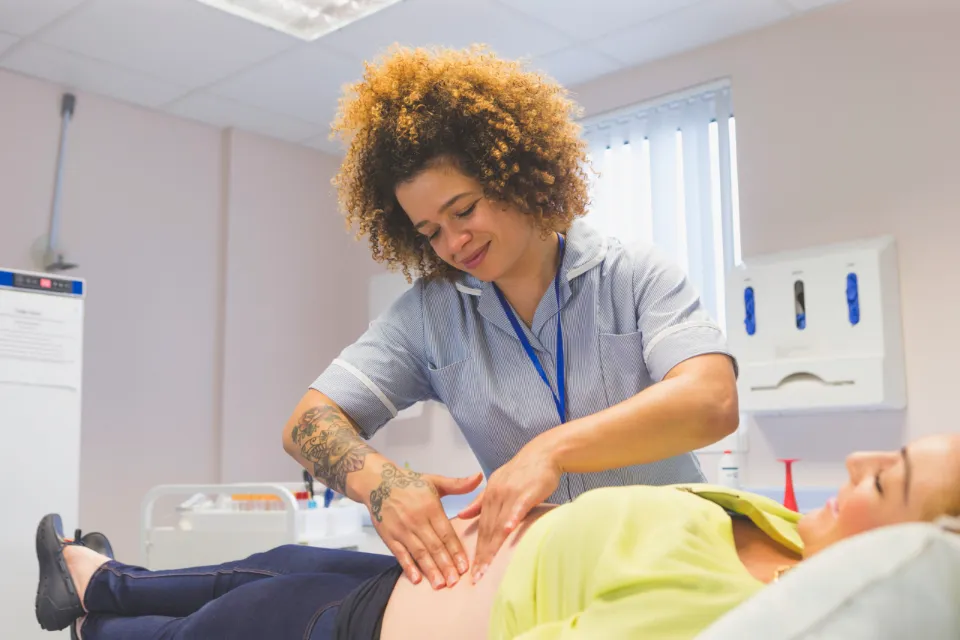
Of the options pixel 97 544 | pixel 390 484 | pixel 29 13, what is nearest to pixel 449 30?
pixel 29 13

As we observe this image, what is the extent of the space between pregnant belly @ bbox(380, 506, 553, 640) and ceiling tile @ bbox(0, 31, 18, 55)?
114 inches

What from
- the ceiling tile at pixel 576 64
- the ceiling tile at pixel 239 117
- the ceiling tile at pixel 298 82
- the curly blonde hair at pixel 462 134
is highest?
the ceiling tile at pixel 576 64

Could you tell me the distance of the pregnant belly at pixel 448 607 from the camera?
1.13m

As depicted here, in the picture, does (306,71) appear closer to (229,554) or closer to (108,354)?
(108,354)

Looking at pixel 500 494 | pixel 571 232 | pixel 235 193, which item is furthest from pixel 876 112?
pixel 235 193

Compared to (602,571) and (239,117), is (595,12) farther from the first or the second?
(602,571)

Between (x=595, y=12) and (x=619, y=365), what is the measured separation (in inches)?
77.1

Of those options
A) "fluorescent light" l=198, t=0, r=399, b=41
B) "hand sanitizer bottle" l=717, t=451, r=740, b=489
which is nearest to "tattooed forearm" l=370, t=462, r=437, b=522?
"hand sanitizer bottle" l=717, t=451, r=740, b=489

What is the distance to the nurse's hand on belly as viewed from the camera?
1.19 m

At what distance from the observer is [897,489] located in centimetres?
88

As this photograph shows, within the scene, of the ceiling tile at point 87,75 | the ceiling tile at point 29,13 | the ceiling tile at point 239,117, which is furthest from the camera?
the ceiling tile at point 239,117

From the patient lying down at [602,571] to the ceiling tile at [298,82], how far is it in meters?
2.42

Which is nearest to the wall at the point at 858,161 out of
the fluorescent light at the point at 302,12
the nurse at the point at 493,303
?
the fluorescent light at the point at 302,12

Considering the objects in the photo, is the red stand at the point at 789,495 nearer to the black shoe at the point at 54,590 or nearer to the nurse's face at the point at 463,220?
the nurse's face at the point at 463,220
